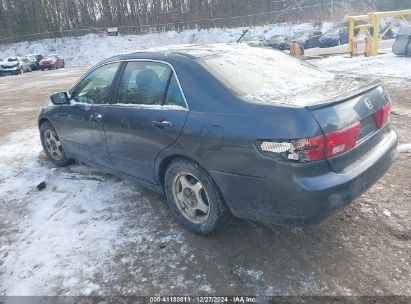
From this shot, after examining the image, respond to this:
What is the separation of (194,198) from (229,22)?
135 ft

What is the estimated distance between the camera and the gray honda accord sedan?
2670mm

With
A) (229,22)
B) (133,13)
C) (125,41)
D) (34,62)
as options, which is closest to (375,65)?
(34,62)

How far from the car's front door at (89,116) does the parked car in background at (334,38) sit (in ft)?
79.7

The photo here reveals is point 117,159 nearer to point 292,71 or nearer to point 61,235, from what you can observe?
point 61,235

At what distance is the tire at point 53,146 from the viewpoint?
546 centimetres

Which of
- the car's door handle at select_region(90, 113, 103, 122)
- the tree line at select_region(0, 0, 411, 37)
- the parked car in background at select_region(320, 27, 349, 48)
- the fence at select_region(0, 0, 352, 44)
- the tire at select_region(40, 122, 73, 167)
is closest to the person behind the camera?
the car's door handle at select_region(90, 113, 103, 122)

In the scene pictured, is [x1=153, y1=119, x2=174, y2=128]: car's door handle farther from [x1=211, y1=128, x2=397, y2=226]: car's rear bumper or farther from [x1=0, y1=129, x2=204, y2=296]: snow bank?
[x1=0, y1=129, x2=204, y2=296]: snow bank

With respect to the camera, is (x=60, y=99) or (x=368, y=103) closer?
(x=368, y=103)

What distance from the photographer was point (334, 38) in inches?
1016

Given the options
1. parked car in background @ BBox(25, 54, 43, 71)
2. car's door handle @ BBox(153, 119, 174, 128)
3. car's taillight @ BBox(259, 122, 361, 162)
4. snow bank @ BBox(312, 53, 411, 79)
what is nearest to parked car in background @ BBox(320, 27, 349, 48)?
snow bank @ BBox(312, 53, 411, 79)

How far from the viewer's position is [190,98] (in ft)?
10.5

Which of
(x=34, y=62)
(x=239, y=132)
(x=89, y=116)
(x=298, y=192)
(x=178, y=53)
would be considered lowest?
(x=34, y=62)

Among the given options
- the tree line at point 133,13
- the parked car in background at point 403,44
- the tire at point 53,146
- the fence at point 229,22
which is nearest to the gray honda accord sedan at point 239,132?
the tire at point 53,146

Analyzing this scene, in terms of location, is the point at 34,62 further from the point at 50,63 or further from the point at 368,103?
the point at 368,103
